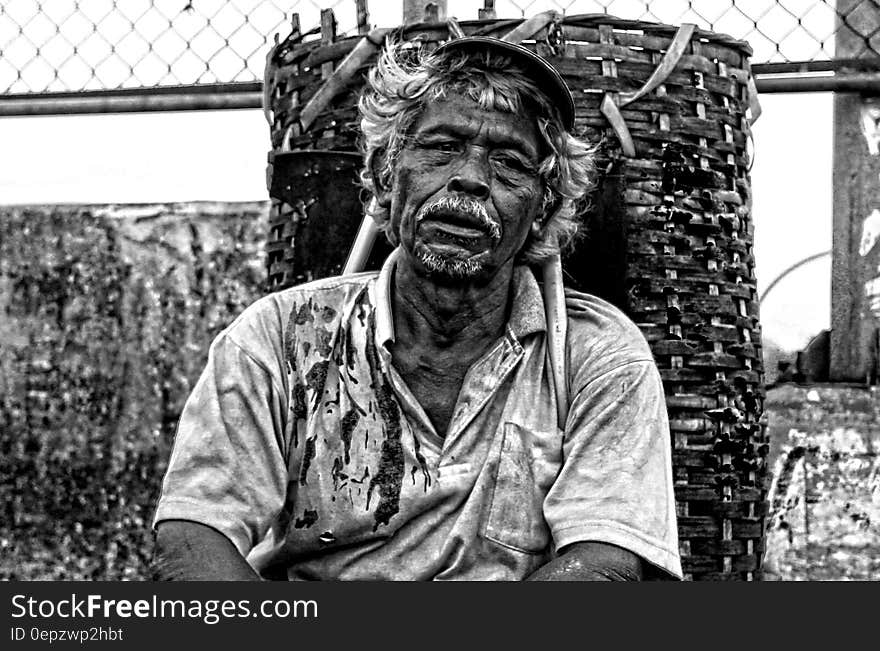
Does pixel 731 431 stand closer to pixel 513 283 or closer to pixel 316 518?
pixel 513 283

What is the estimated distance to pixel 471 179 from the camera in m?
2.59

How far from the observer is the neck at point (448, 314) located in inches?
106

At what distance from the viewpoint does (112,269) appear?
3.87 m

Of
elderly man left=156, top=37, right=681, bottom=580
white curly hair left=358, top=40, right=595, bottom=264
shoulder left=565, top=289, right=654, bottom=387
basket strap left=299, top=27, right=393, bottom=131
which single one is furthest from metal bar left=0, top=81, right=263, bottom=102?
shoulder left=565, top=289, right=654, bottom=387

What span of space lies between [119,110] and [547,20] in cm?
117

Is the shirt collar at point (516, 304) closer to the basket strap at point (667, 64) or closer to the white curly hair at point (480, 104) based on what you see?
the white curly hair at point (480, 104)

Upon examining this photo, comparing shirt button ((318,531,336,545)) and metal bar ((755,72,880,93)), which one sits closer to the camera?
shirt button ((318,531,336,545))

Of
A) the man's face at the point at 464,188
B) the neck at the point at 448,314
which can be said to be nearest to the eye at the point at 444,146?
the man's face at the point at 464,188

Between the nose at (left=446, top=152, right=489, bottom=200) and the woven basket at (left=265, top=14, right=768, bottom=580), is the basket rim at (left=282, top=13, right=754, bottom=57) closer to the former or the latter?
the woven basket at (left=265, top=14, right=768, bottom=580)

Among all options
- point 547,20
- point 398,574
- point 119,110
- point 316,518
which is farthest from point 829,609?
point 119,110

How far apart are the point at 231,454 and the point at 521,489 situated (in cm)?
56

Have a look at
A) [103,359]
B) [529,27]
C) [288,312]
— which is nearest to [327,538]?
[288,312]

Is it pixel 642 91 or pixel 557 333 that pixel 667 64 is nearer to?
pixel 642 91

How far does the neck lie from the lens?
2699mm
